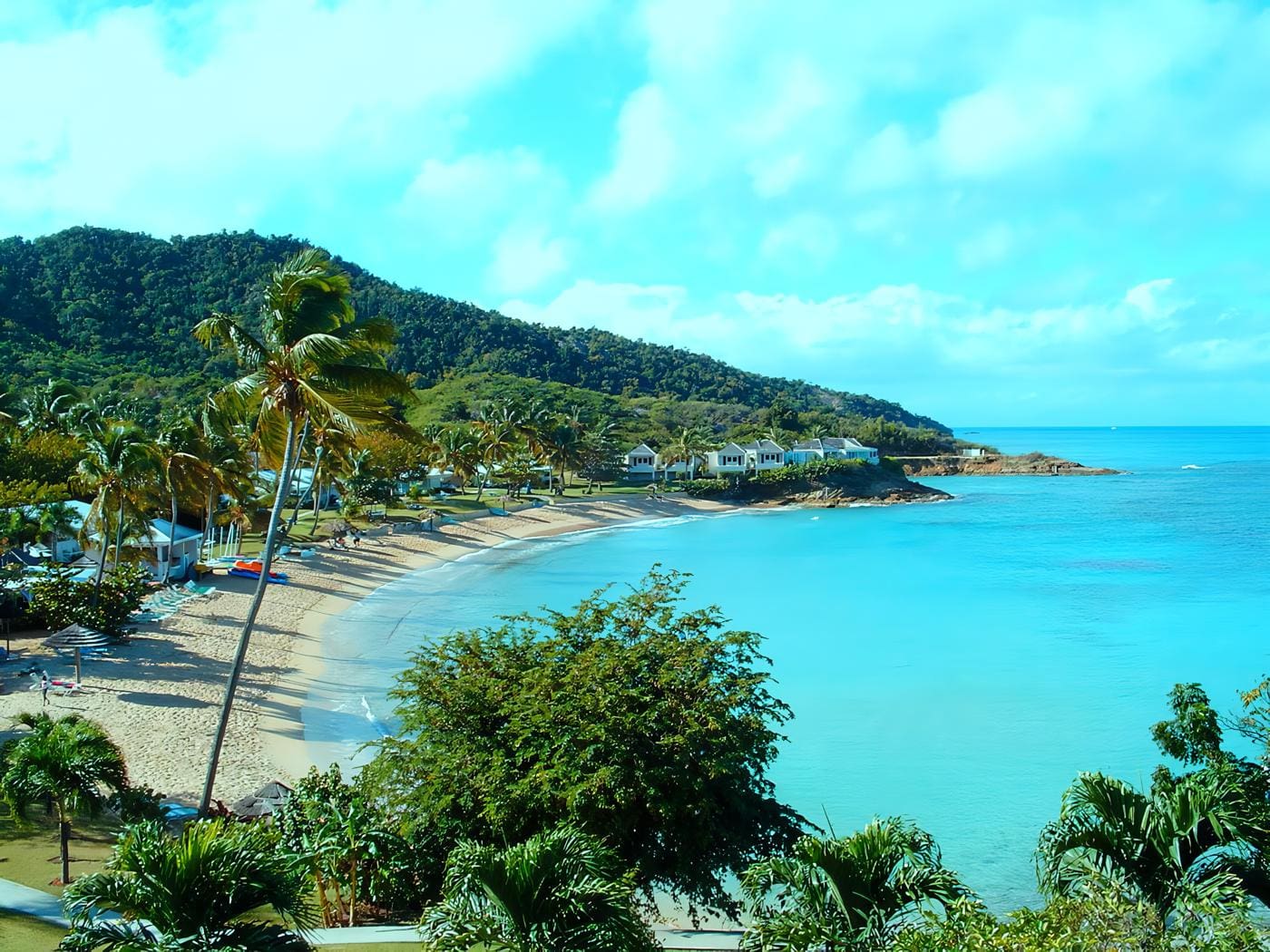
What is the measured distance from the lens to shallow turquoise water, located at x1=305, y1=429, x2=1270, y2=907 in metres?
19.7

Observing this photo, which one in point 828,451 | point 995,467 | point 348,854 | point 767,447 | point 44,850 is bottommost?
point 44,850

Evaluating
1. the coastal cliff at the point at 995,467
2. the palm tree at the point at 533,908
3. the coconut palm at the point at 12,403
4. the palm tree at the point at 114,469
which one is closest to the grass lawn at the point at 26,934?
the palm tree at the point at 533,908

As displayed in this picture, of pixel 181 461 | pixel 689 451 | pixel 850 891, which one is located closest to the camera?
pixel 850 891

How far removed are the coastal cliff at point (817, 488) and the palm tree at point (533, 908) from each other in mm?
76473

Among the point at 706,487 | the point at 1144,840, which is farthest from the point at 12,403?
the point at 1144,840

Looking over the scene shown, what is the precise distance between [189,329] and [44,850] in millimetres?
93978

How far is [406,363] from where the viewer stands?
408 feet

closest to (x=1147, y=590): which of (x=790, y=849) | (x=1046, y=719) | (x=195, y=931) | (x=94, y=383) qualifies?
(x=1046, y=719)

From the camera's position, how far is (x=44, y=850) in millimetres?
11906

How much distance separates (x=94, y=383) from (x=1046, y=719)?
78.3 m

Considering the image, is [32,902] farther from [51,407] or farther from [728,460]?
[728,460]

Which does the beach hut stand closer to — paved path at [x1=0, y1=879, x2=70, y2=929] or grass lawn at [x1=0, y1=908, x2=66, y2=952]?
paved path at [x1=0, y1=879, x2=70, y2=929]

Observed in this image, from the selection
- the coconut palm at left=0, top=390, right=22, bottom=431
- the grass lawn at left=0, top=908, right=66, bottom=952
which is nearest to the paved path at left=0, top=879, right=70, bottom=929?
the grass lawn at left=0, top=908, right=66, bottom=952

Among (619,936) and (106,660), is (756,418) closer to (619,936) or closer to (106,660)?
(106,660)
